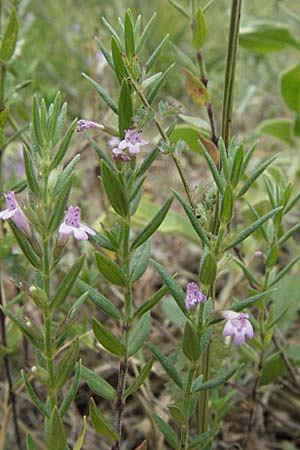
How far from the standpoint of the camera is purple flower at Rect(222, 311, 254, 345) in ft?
2.80

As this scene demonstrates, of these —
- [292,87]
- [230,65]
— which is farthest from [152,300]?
[292,87]

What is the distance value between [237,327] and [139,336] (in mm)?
175

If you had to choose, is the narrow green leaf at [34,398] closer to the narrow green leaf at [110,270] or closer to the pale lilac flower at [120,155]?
the narrow green leaf at [110,270]

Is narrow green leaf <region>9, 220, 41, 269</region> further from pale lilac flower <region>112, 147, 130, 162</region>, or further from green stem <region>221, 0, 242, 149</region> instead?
green stem <region>221, 0, 242, 149</region>

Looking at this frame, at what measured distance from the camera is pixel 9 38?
1.17m

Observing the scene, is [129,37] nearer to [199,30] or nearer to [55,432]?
[199,30]

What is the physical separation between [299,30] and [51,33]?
1.32 metres

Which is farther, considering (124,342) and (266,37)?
(266,37)

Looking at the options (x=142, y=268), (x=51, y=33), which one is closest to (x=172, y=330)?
(x=142, y=268)

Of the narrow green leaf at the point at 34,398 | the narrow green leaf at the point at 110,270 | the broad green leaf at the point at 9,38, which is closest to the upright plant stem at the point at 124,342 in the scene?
the narrow green leaf at the point at 110,270

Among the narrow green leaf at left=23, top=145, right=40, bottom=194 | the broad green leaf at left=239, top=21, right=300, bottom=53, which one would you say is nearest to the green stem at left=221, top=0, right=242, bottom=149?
the narrow green leaf at left=23, top=145, right=40, bottom=194

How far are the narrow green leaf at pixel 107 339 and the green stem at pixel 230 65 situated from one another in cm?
38

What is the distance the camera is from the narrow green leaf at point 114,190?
0.84 metres

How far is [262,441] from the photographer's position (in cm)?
148
